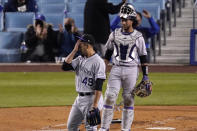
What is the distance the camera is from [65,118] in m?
9.82

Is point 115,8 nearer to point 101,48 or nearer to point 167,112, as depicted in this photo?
point 101,48

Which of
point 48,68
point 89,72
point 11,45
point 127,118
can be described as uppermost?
point 89,72

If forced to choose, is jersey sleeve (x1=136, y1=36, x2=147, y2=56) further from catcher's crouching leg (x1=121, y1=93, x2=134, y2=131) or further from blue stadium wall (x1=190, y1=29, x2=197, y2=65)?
blue stadium wall (x1=190, y1=29, x2=197, y2=65)

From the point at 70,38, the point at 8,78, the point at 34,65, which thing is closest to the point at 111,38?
the point at 70,38

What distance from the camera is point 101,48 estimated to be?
10203 mm

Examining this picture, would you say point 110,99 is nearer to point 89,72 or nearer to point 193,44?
point 89,72

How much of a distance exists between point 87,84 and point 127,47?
4.23 ft


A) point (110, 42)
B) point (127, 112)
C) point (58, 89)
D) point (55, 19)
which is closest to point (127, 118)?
point (127, 112)

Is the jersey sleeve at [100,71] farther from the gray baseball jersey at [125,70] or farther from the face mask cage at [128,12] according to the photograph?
the face mask cage at [128,12]

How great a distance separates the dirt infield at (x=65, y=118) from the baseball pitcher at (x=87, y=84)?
71.8 inches

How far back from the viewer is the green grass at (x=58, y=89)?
1232 centimetres

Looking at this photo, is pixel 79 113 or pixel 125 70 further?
pixel 125 70

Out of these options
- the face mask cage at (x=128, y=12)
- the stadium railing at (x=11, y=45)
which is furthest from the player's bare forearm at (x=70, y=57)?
the stadium railing at (x=11, y=45)

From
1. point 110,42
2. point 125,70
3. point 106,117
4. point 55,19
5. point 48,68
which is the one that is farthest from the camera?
point 55,19
